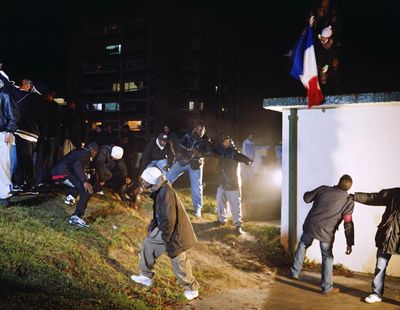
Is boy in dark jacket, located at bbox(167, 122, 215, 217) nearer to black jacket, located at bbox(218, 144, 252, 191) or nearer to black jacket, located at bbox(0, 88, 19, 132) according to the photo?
black jacket, located at bbox(218, 144, 252, 191)

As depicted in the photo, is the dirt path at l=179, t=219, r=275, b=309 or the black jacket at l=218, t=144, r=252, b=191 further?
the black jacket at l=218, t=144, r=252, b=191

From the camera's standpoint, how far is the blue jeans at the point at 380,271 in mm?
6992

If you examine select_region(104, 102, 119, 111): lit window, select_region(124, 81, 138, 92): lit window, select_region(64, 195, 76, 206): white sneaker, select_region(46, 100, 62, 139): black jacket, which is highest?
select_region(124, 81, 138, 92): lit window

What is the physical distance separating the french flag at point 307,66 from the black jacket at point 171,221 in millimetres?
3959

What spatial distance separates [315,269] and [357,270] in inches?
33.6

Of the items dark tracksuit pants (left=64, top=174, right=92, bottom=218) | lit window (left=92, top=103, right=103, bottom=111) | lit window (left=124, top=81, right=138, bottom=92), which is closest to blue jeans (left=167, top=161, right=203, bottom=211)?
dark tracksuit pants (left=64, top=174, right=92, bottom=218)

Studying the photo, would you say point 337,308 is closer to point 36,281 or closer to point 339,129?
point 339,129

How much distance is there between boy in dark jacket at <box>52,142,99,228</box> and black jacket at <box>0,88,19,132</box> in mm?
1207

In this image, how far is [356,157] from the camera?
865 centimetres

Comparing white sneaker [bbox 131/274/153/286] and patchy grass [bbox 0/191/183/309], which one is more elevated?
patchy grass [bbox 0/191/183/309]

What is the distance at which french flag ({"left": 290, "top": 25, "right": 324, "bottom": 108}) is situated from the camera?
8719mm

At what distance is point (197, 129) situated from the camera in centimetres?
1069

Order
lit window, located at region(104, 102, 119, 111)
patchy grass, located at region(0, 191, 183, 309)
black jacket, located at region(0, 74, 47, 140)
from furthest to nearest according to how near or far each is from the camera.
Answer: lit window, located at region(104, 102, 119, 111), black jacket, located at region(0, 74, 47, 140), patchy grass, located at region(0, 191, 183, 309)

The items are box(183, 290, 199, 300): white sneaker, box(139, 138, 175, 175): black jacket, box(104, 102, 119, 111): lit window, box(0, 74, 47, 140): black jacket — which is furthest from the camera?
box(104, 102, 119, 111): lit window
